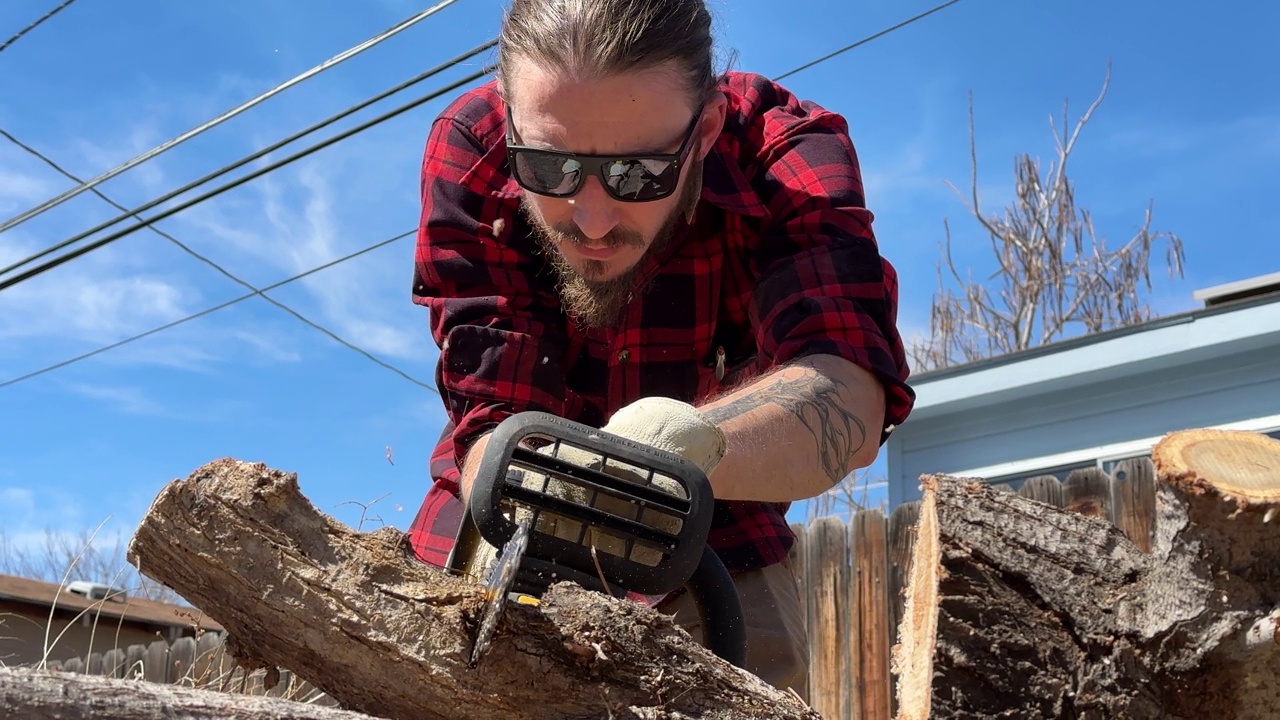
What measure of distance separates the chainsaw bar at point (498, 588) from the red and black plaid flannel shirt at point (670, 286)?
102 cm

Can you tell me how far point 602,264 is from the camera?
2326 millimetres

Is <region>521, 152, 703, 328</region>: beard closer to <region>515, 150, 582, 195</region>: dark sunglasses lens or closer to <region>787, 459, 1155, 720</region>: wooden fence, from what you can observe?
<region>515, 150, 582, 195</region>: dark sunglasses lens

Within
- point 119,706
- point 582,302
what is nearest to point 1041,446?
point 582,302

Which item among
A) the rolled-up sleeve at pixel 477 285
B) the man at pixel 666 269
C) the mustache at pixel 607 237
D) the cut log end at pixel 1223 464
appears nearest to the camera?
the cut log end at pixel 1223 464

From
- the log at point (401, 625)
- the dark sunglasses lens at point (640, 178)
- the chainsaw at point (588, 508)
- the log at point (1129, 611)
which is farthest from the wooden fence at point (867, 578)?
the log at point (401, 625)

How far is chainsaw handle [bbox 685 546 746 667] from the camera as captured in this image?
5.55 ft

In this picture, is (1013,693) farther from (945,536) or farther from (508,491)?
(508,491)

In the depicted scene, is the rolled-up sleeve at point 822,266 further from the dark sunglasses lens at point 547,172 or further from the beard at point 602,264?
the dark sunglasses lens at point 547,172

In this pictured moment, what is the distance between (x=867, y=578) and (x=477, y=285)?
249 cm

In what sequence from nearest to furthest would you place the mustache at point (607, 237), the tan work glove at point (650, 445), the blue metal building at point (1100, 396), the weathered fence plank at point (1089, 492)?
the tan work glove at point (650, 445) → the mustache at point (607, 237) → the weathered fence plank at point (1089, 492) → the blue metal building at point (1100, 396)

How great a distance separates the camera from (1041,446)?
7184 mm

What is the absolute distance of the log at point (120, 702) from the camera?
102cm

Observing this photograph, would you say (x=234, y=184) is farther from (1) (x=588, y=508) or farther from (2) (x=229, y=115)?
(1) (x=588, y=508)

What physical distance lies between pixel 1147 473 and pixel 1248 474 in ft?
10.2
